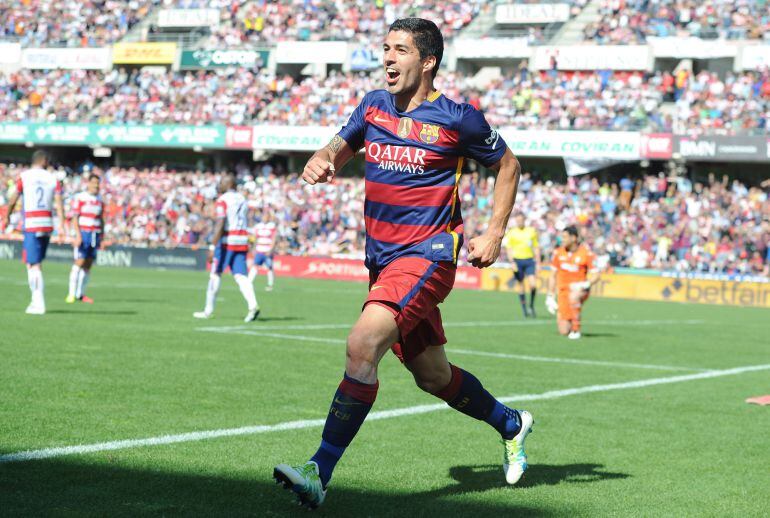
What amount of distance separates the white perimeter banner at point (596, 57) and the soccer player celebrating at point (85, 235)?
26572mm

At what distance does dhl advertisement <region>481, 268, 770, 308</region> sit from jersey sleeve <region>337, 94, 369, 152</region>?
29747 mm

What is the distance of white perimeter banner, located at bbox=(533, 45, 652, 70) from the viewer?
4197cm

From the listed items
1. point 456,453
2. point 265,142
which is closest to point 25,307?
point 456,453

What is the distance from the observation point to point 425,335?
5891 mm

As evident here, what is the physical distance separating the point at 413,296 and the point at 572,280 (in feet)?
42.4

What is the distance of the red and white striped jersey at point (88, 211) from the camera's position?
64.6 ft

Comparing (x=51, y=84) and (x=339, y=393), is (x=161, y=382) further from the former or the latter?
(x=51, y=84)

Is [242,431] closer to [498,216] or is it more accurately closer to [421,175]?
[421,175]

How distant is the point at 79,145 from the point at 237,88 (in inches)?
360

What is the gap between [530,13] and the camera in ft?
150

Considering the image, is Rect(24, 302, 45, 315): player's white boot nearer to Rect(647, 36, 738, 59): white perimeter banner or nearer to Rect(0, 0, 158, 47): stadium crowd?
Rect(647, 36, 738, 59): white perimeter banner

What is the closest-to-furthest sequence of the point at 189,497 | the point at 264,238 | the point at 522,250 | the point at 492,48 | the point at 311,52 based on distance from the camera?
the point at 189,497, the point at 522,250, the point at 264,238, the point at 492,48, the point at 311,52

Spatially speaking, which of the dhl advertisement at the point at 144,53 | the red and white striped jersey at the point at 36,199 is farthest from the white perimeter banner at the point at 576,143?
the red and white striped jersey at the point at 36,199

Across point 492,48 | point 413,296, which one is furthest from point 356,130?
point 492,48
